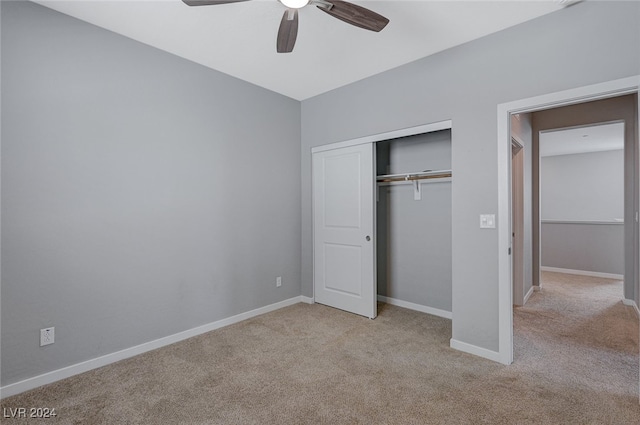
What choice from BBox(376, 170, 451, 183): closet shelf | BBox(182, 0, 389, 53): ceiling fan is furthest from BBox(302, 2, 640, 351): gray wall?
BBox(182, 0, 389, 53): ceiling fan

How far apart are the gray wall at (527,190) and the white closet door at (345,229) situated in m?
2.07

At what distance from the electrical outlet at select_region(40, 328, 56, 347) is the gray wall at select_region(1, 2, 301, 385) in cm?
4

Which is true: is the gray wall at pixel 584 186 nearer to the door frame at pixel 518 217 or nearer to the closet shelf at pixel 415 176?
the door frame at pixel 518 217

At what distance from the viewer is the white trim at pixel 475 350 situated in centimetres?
253

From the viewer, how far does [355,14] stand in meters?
1.92

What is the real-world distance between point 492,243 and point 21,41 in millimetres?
3855

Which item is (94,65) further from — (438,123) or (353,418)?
(353,418)

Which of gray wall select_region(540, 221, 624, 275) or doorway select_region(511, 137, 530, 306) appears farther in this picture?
gray wall select_region(540, 221, 624, 275)

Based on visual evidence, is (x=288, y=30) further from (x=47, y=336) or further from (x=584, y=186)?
(x=584, y=186)

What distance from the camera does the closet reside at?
11.6ft

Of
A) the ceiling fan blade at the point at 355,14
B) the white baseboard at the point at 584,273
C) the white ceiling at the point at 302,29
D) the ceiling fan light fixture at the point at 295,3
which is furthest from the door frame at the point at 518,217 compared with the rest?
the ceiling fan light fixture at the point at 295,3

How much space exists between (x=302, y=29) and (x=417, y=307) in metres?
3.26

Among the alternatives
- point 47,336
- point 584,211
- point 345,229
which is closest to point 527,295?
point 345,229

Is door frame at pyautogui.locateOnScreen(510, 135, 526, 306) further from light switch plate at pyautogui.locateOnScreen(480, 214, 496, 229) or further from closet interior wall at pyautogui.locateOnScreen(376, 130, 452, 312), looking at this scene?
light switch plate at pyautogui.locateOnScreen(480, 214, 496, 229)
